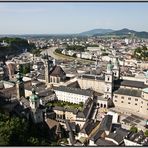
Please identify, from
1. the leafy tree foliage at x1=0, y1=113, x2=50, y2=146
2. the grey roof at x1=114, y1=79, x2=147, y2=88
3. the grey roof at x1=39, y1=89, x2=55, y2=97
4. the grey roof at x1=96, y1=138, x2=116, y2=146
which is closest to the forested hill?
the grey roof at x1=39, y1=89, x2=55, y2=97

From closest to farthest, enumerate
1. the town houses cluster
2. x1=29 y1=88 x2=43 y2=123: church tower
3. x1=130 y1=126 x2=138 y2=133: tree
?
1. the town houses cluster
2. x1=29 y1=88 x2=43 y2=123: church tower
3. x1=130 y1=126 x2=138 y2=133: tree

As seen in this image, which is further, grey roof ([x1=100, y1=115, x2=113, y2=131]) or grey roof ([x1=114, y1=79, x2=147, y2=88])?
grey roof ([x1=114, y1=79, x2=147, y2=88])

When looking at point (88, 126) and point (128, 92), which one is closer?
point (88, 126)

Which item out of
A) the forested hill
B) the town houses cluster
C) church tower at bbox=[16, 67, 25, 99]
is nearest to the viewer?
the town houses cluster

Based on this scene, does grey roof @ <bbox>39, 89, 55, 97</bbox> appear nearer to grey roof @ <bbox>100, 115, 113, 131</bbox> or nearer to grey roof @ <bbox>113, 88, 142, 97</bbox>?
grey roof @ <bbox>113, 88, 142, 97</bbox>

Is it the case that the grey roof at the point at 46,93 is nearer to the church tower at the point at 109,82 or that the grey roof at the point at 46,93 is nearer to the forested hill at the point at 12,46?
the church tower at the point at 109,82

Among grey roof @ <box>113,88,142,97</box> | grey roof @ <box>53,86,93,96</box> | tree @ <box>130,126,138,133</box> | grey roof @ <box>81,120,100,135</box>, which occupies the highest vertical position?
grey roof @ <box>113,88,142,97</box>

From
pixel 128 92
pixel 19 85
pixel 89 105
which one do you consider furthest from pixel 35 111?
pixel 128 92

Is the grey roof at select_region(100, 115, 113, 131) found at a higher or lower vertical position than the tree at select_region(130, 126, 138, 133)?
higher

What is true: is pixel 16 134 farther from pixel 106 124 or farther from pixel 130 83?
pixel 130 83

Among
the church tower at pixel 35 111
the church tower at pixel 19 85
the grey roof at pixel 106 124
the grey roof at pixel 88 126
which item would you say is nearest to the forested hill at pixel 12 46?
the church tower at pixel 19 85
